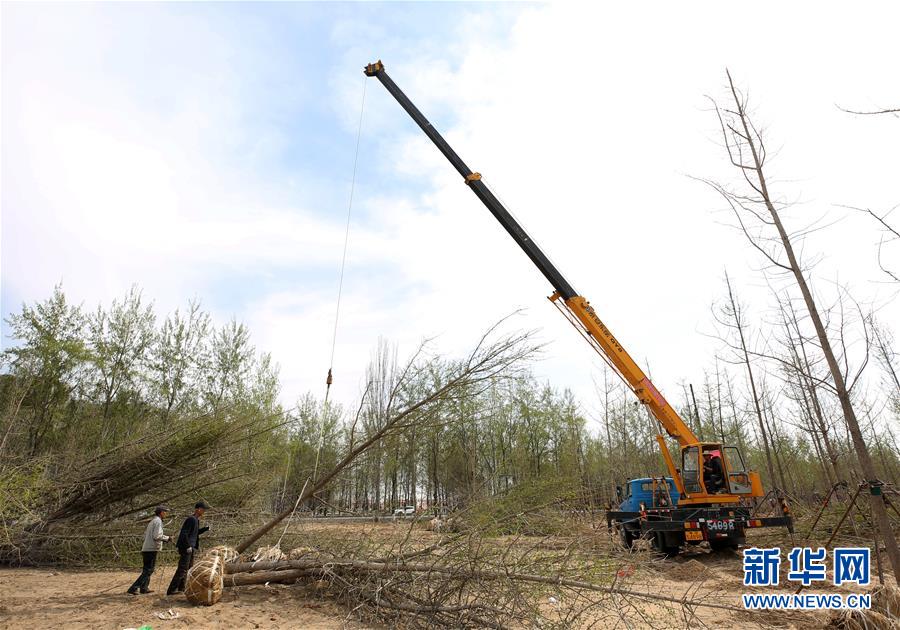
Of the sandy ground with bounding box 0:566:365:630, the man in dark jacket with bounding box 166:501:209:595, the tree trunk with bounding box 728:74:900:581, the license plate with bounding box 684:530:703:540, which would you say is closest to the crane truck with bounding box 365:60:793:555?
the license plate with bounding box 684:530:703:540

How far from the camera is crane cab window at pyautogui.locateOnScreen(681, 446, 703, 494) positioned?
10.6 m

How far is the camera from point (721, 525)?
32.5 feet

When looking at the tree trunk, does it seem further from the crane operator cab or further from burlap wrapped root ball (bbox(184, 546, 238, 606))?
burlap wrapped root ball (bbox(184, 546, 238, 606))

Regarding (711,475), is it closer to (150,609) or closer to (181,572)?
(181,572)

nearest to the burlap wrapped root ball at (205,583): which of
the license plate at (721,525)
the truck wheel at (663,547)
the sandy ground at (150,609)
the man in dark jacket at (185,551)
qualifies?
the sandy ground at (150,609)

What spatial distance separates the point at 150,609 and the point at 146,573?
45.5 inches

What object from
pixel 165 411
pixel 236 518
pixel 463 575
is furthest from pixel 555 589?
pixel 165 411

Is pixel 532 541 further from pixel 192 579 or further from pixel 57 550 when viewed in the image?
pixel 57 550

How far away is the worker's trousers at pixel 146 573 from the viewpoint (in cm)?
693

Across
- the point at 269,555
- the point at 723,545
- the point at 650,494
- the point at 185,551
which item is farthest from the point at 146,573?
the point at 723,545

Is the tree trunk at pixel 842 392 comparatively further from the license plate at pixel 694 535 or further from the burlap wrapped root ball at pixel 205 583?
the burlap wrapped root ball at pixel 205 583

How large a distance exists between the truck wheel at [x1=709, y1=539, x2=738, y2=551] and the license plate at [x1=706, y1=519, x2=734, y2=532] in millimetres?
1497

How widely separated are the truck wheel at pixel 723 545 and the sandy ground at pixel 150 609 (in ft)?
30.7

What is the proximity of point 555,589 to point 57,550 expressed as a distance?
9703 mm
